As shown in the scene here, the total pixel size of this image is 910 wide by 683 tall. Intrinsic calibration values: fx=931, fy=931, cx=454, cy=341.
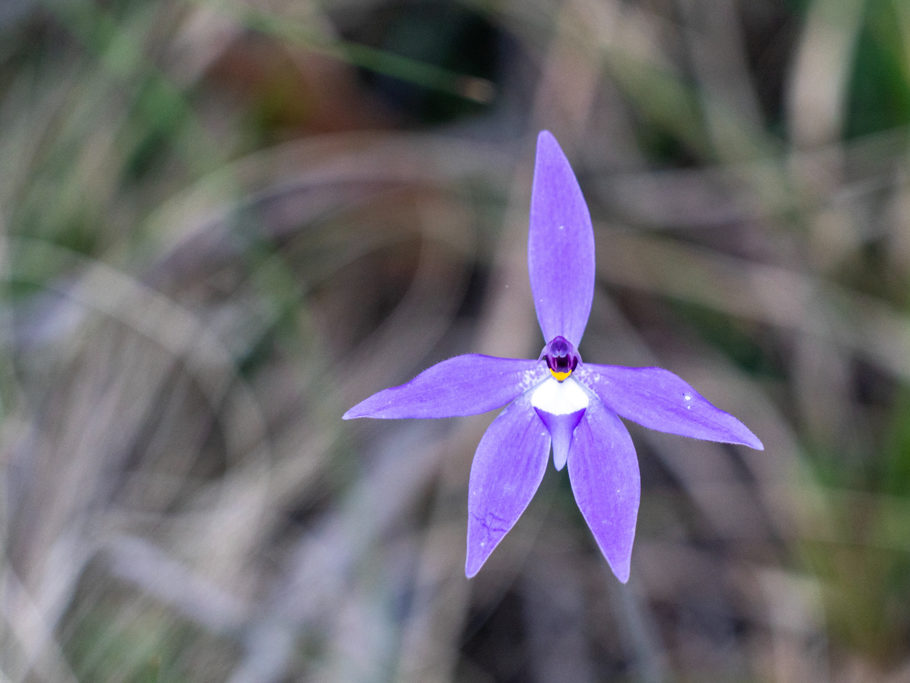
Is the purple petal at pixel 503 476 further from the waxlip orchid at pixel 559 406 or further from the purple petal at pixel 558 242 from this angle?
the purple petal at pixel 558 242

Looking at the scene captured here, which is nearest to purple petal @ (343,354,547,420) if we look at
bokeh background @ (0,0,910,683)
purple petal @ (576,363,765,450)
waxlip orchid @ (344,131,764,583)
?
waxlip orchid @ (344,131,764,583)

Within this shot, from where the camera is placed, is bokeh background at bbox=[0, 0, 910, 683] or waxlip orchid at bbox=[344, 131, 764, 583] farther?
bokeh background at bbox=[0, 0, 910, 683]

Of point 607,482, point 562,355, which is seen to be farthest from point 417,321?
point 607,482

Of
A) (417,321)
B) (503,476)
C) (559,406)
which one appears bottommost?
(503,476)

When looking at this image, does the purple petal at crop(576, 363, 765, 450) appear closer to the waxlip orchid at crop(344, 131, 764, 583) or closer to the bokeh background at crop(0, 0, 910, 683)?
the waxlip orchid at crop(344, 131, 764, 583)

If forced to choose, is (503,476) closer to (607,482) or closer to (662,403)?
(607,482)

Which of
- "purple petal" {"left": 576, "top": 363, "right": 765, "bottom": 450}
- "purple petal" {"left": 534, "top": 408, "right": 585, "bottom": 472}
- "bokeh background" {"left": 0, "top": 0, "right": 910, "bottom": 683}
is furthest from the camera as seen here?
"bokeh background" {"left": 0, "top": 0, "right": 910, "bottom": 683}

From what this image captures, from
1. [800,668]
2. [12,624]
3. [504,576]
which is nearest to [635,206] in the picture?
[504,576]
